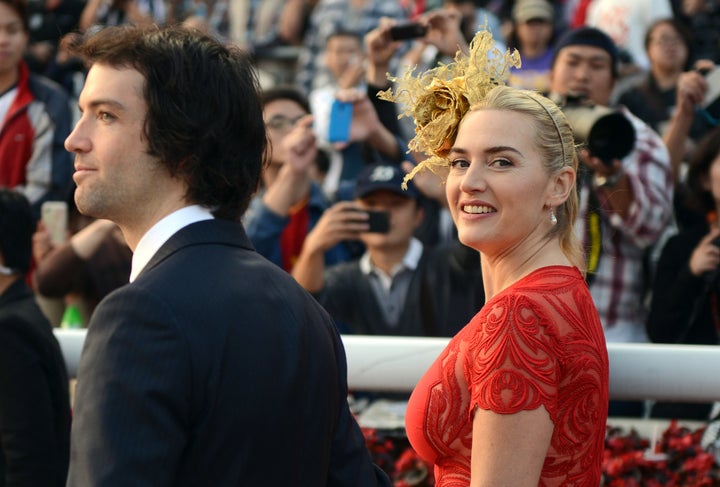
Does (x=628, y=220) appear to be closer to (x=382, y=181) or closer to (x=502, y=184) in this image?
(x=382, y=181)

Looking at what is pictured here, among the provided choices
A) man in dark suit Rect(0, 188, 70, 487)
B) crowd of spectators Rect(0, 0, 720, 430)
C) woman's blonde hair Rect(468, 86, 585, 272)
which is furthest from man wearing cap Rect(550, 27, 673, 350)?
man in dark suit Rect(0, 188, 70, 487)

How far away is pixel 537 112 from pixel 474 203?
258 millimetres

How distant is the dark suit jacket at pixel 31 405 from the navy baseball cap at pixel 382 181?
218 cm

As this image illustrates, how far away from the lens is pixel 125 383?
191cm

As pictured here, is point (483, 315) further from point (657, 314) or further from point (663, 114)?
point (663, 114)

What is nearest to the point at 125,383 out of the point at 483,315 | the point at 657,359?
the point at 483,315

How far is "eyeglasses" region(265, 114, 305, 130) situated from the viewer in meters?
5.79

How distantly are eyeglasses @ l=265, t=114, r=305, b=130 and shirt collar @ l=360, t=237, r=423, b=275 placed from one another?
100 cm

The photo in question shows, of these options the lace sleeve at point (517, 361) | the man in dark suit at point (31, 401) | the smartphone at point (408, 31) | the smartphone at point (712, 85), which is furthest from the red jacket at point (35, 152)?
the lace sleeve at point (517, 361)

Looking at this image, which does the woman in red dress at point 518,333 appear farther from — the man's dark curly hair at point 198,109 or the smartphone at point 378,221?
the smartphone at point 378,221

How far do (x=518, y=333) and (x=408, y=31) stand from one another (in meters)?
3.18

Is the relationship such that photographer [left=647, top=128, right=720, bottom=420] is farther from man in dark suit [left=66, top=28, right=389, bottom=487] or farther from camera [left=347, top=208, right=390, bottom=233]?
man in dark suit [left=66, top=28, right=389, bottom=487]

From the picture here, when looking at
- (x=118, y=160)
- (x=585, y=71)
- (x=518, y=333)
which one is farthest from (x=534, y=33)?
(x=118, y=160)

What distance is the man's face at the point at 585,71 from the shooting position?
517 centimetres
